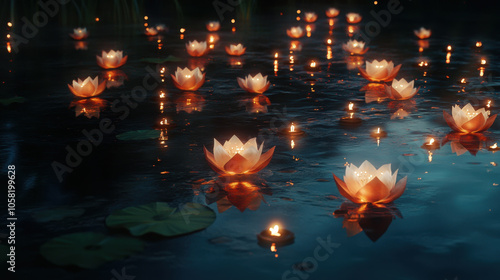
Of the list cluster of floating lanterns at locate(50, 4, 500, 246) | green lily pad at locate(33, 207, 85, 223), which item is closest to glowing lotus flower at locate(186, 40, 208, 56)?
cluster of floating lanterns at locate(50, 4, 500, 246)

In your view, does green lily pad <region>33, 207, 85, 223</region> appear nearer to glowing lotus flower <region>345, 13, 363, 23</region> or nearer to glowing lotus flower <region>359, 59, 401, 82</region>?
glowing lotus flower <region>359, 59, 401, 82</region>

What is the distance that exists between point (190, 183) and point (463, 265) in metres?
1.72

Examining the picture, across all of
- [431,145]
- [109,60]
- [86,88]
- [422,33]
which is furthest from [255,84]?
[422,33]

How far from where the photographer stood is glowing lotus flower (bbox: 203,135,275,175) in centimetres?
354

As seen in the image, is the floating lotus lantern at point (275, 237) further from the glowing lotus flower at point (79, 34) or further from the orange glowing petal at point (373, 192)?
the glowing lotus flower at point (79, 34)

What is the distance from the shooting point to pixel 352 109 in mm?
5742

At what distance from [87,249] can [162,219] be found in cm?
44

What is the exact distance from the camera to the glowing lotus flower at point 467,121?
4.57 m

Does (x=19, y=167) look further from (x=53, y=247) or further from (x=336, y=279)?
(x=336, y=279)

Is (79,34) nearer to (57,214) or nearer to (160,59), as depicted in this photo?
(160,59)

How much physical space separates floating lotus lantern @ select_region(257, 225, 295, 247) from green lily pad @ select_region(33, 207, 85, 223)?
1.03 metres

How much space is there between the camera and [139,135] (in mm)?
4789

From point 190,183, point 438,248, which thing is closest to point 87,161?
point 190,183

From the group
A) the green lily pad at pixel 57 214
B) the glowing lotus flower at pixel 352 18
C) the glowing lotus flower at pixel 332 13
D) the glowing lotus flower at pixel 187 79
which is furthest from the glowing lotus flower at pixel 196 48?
the glowing lotus flower at pixel 332 13
